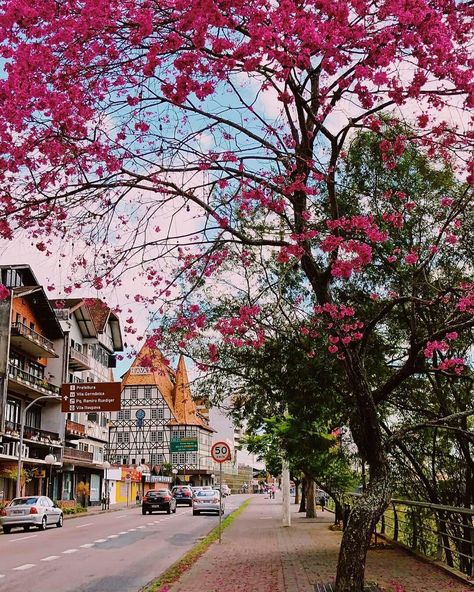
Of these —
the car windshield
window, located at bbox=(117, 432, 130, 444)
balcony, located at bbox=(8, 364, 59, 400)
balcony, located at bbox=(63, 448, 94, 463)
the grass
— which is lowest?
the grass

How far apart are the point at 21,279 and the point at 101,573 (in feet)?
116

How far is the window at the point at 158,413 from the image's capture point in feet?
278

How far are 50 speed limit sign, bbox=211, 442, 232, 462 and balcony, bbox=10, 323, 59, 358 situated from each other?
24195 millimetres

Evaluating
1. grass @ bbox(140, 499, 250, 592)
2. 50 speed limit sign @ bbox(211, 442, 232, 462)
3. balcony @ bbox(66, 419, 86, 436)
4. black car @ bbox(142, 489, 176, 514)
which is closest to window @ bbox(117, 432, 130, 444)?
balcony @ bbox(66, 419, 86, 436)

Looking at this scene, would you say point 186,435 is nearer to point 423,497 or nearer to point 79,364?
point 79,364

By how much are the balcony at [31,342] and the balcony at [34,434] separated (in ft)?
16.1

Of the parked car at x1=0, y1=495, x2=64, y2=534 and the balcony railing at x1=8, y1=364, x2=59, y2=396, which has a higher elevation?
the balcony railing at x1=8, y1=364, x2=59, y2=396

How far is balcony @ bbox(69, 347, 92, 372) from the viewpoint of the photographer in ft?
178

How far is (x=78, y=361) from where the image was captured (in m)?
55.1

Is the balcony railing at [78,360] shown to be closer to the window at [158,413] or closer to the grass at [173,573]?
the window at [158,413]

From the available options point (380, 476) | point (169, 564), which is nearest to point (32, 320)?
point (169, 564)

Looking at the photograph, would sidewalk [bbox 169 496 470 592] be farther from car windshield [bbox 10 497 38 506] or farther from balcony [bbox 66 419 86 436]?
balcony [bbox 66 419 86 436]

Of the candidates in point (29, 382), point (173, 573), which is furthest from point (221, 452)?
point (29, 382)

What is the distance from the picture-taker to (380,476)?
9070 mm
